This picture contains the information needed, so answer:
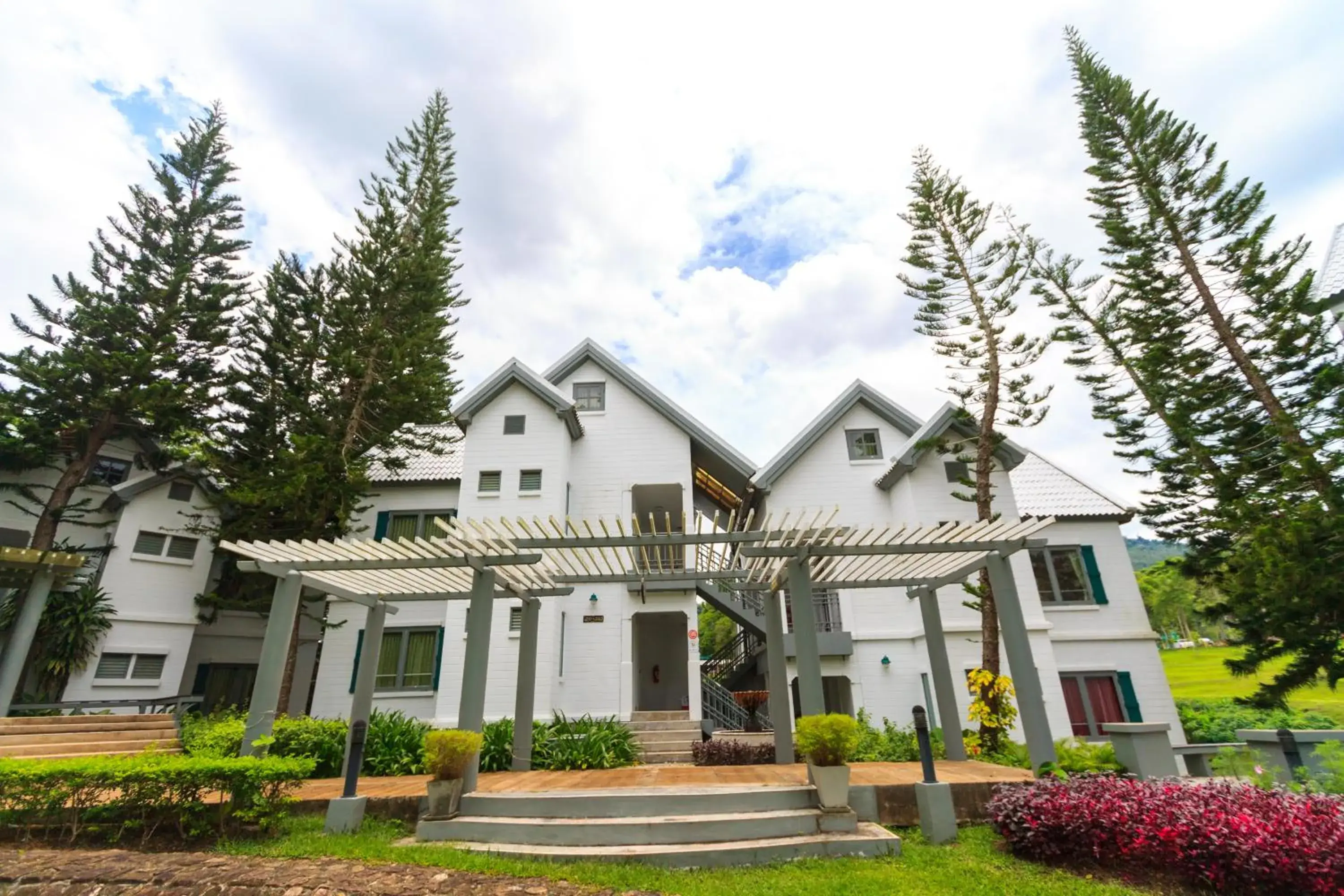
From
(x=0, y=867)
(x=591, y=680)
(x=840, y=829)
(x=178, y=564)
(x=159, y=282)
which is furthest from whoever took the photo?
(x=159, y=282)

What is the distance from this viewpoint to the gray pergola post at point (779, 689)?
892 centimetres

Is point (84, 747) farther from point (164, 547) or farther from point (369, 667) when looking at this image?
point (369, 667)

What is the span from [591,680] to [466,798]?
7969mm

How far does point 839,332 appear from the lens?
47.0 ft

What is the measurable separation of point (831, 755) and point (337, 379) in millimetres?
16565

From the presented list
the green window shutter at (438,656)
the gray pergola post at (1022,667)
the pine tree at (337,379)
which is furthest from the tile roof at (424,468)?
the gray pergola post at (1022,667)

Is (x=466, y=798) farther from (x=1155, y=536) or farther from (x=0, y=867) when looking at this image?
(x=1155, y=536)

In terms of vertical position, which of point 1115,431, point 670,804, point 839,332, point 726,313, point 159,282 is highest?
point 159,282

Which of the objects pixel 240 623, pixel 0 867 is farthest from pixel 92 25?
pixel 240 623

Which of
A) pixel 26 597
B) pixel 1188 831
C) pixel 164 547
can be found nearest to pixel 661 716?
pixel 1188 831

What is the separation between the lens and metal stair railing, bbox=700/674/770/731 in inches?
600

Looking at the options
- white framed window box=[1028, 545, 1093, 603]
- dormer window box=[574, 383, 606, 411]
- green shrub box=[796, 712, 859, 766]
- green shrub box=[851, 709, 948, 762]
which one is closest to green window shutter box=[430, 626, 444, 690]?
dormer window box=[574, 383, 606, 411]

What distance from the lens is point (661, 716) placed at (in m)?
14.3

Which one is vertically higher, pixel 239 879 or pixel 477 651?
pixel 477 651
